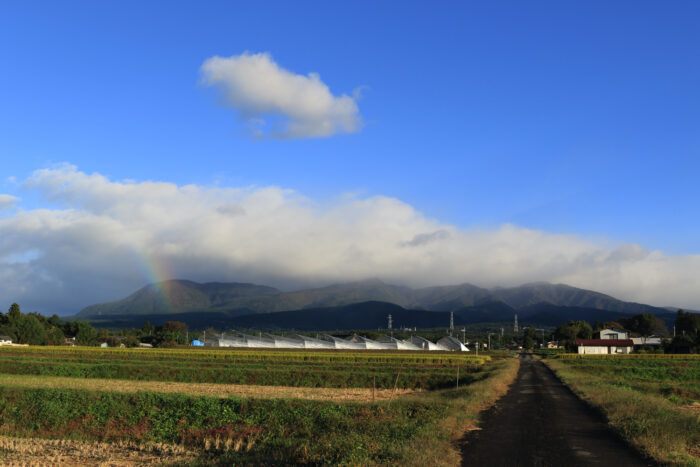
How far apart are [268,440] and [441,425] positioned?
8.08 metres

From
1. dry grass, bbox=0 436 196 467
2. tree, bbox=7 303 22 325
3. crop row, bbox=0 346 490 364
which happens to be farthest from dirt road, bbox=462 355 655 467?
tree, bbox=7 303 22 325

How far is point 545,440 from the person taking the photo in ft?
72.1

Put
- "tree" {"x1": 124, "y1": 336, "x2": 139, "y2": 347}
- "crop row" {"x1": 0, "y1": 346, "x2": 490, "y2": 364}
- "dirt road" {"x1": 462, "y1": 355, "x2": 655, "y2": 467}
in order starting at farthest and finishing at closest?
"tree" {"x1": 124, "y1": 336, "x2": 139, "y2": 347} → "crop row" {"x1": 0, "y1": 346, "x2": 490, "y2": 364} → "dirt road" {"x1": 462, "y1": 355, "x2": 655, "y2": 467}

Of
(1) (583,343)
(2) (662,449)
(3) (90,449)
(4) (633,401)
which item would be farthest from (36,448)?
(1) (583,343)

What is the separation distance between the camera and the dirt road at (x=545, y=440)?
18.4 metres

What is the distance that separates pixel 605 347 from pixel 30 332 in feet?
597

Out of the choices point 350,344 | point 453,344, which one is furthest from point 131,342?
point 453,344

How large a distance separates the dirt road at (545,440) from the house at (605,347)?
5661 inches

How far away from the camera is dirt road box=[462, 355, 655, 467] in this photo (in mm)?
18359

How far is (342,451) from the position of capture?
1767cm

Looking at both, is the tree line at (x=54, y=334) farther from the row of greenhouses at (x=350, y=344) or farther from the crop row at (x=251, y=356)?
the crop row at (x=251, y=356)

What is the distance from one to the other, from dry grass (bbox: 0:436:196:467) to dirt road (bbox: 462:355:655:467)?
12510 mm

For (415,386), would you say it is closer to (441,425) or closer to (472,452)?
(441,425)

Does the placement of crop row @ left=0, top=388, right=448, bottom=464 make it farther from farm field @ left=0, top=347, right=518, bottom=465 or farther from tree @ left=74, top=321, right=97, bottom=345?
tree @ left=74, top=321, right=97, bottom=345
